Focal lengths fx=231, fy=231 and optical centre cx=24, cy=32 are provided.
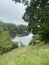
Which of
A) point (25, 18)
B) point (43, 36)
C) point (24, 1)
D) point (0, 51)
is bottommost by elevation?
point (0, 51)

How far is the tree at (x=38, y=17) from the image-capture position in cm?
1850

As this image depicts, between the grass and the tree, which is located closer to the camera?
the grass

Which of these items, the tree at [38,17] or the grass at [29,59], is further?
the tree at [38,17]

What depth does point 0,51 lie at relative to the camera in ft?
66.5

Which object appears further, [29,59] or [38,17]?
[38,17]

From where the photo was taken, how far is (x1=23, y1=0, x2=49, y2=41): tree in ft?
60.7

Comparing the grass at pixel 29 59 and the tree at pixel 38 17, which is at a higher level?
the tree at pixel 38 17

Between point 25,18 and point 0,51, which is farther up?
point 25,18

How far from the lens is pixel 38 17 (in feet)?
63.3

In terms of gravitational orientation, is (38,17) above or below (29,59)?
above

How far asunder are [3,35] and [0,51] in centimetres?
199

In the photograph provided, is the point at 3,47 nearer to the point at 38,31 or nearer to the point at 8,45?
the point at 8,45

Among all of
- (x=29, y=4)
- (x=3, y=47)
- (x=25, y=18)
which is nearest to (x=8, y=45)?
(x=3, y=47)

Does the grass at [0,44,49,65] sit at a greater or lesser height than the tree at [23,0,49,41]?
lesser
